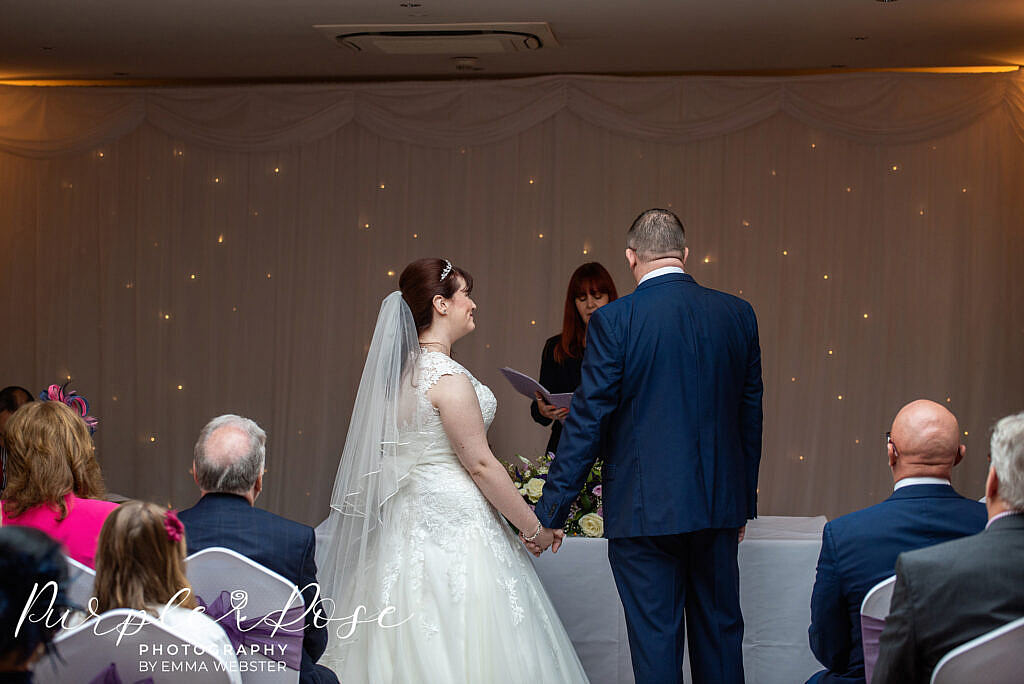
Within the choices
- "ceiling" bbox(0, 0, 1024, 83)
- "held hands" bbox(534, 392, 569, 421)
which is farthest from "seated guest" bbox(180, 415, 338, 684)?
"ceiling" bbox(0, 0, 1024, 83)

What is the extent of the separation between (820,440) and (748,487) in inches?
132

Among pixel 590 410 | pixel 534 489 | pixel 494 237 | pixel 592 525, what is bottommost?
pixel 592 525

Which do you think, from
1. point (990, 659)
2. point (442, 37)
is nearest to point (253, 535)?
point (990, 659)

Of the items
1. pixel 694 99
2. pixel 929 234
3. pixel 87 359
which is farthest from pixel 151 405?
pixel 929 234

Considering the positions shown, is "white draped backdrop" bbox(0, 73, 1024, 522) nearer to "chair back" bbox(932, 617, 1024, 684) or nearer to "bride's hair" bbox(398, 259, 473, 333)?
"bride's hair" bbox(398, 259, 473, 333)

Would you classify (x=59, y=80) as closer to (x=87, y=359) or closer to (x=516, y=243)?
(x=87, y=359)

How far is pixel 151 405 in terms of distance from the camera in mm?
6895

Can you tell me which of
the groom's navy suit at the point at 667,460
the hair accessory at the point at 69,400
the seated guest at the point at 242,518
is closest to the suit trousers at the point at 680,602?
the groom's navy suit at the point at 667,460

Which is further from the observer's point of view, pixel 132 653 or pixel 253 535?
pixel 253 535

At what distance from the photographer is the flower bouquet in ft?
11.3

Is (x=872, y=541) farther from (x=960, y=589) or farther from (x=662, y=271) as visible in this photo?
(x=662, y=271)

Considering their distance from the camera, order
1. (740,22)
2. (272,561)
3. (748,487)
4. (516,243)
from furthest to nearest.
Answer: (516,243) → (740,22) → (748,487) → (272,561)

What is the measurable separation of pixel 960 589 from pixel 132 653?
4.65 ft

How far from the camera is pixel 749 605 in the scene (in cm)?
346
